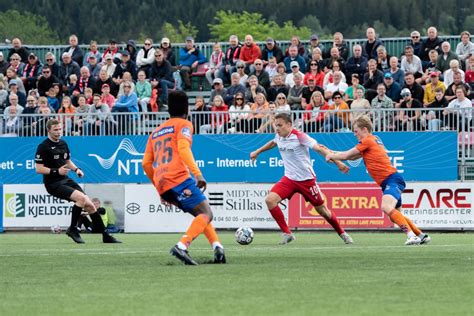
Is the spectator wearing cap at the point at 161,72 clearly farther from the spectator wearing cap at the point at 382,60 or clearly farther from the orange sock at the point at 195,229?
the orange sock at the point at 195,229

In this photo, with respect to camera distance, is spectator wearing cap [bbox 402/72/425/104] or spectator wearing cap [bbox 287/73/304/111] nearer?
spectator wearing cap [bbox 402/72/425/104]

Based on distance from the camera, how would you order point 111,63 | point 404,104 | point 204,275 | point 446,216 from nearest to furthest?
point 204,275, point 446,216, point 404,104, point 111,63

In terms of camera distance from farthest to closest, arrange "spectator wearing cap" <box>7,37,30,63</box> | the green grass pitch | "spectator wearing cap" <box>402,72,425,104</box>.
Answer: "spectator wearing cap" <box>7,37,30,63</box> → "spectator wearing cap" <box>402,72,425,104</box> → the green grass pitch

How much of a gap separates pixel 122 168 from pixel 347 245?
31.4ft

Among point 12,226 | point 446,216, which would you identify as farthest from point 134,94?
point 446,216

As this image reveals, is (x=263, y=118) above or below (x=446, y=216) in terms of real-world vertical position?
above

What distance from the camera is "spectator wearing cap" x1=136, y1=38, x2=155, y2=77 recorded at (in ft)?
105

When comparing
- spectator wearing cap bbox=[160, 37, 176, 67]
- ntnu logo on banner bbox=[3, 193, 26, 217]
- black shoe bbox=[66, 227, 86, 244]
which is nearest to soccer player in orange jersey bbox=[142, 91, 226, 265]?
black shoe bbox=[66, 227, 86, 244]

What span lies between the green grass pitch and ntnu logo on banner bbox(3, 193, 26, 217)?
32.5 ft

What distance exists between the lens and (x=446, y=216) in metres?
25.0

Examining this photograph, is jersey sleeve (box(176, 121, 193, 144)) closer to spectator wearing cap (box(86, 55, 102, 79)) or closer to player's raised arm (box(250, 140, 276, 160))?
player's raised arm (box(250, 140, 276, 160))

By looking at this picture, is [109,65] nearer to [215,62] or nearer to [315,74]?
[215,62]

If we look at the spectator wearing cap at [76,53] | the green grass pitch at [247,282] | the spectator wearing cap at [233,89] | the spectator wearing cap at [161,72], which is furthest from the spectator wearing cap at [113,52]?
the green grass pitch at [247,282]

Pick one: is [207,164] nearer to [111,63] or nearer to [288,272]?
[111,63]
